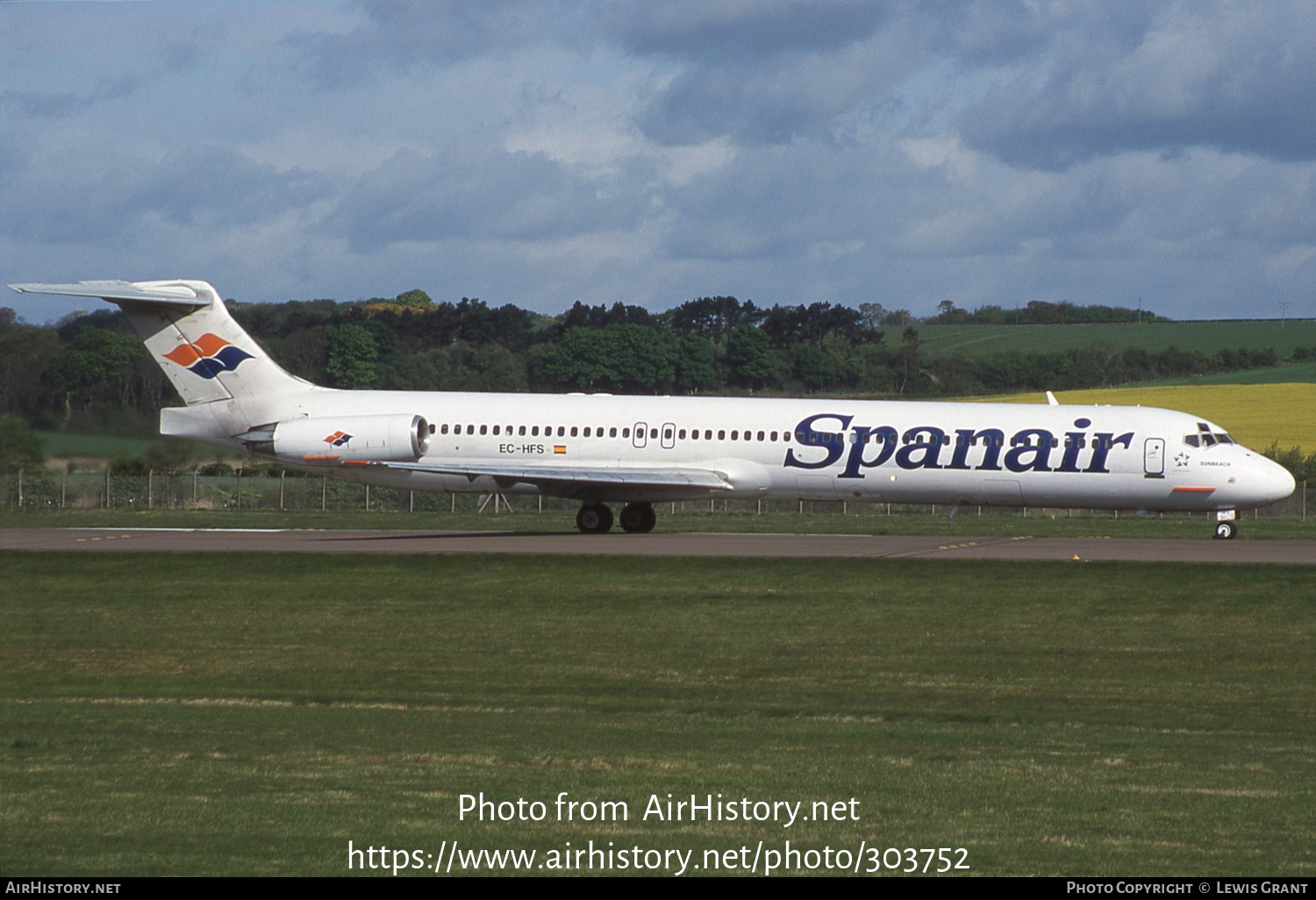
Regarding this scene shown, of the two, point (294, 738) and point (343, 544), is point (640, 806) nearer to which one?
point (294, 738)

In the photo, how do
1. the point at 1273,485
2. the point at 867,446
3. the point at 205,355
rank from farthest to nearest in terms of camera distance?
the point at 205,355, the point at 867,446, the point at 1273,485

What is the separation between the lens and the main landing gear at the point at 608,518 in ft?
125

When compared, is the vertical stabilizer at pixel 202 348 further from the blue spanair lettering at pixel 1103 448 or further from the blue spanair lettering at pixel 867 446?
the blue spanair lettering at pixel 1103 448

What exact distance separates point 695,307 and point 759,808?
102421 mm

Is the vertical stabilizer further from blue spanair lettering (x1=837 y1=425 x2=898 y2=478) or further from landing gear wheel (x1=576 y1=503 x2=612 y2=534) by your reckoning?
blue spanair lettering (x1=837 y1=425 x2=898 y2=478)

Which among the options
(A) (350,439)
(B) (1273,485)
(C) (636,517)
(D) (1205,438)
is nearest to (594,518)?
(C) (636,517)

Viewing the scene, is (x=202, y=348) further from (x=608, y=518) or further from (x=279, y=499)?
(x=279, y=499)

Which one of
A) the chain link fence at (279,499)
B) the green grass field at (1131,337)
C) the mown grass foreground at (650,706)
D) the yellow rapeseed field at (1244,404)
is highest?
the green grass field at (1131,337)

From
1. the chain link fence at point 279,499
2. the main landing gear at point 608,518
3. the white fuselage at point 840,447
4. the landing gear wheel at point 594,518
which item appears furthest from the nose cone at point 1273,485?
the chain link fence at point 279,499

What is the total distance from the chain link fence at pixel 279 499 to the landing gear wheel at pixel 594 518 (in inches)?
582

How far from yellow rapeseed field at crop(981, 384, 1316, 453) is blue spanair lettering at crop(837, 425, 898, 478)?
110ft

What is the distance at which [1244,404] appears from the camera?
74.3 m

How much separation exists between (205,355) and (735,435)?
13482mm

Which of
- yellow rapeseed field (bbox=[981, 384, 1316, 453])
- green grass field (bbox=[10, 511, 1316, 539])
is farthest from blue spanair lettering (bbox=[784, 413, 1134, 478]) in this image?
yellow rapeseed field (bbox=[981, 384, 1316, 453])
